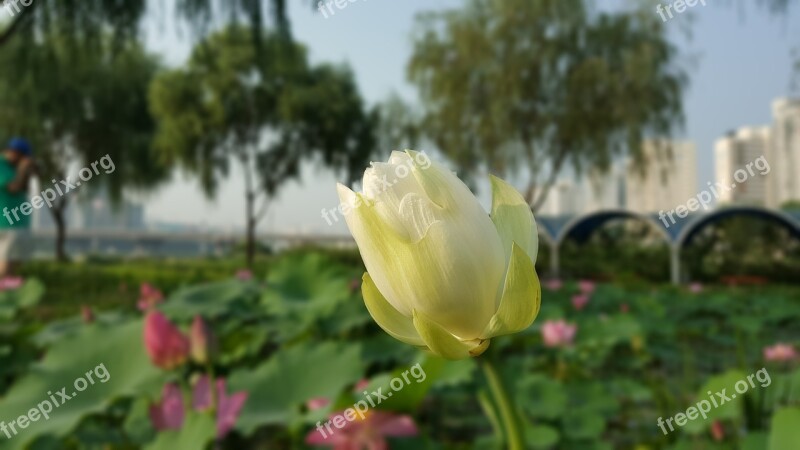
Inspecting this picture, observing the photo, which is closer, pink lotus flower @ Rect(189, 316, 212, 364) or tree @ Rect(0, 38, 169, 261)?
pink lotus flower @ Rect(189, 316, 212, 364)

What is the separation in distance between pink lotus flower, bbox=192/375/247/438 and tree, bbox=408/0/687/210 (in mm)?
6721

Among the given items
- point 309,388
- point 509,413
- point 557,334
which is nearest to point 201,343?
point 309,388

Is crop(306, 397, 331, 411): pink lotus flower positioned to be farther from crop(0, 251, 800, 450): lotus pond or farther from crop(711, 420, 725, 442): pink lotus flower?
crop(711, 420, 725, 442): pink lotus flower

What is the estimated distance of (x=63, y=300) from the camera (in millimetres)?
4605

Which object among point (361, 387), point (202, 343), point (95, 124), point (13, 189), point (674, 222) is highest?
point (95, 124)

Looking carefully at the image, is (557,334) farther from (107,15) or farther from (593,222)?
(593,222)

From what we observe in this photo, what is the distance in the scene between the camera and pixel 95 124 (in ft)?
29.2

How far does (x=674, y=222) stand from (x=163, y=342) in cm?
625

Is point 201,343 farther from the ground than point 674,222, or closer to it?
farther from the ground

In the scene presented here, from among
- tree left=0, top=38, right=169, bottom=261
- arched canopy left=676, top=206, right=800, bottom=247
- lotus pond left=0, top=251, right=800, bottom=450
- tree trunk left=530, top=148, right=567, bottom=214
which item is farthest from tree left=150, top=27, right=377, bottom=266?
lotus pond left=0, top=251, right=800, bottom=450

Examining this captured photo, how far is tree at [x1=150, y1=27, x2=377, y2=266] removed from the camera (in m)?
8.59

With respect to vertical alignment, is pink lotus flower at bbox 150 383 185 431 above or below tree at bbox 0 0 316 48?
below

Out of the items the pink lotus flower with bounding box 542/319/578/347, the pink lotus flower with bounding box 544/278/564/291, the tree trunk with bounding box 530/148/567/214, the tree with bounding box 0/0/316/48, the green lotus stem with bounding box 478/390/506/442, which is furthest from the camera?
the tree trunk with bounding box 530/148/567/214

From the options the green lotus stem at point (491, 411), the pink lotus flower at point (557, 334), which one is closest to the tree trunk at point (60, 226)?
the pink lotus flower at point (557, 334)
